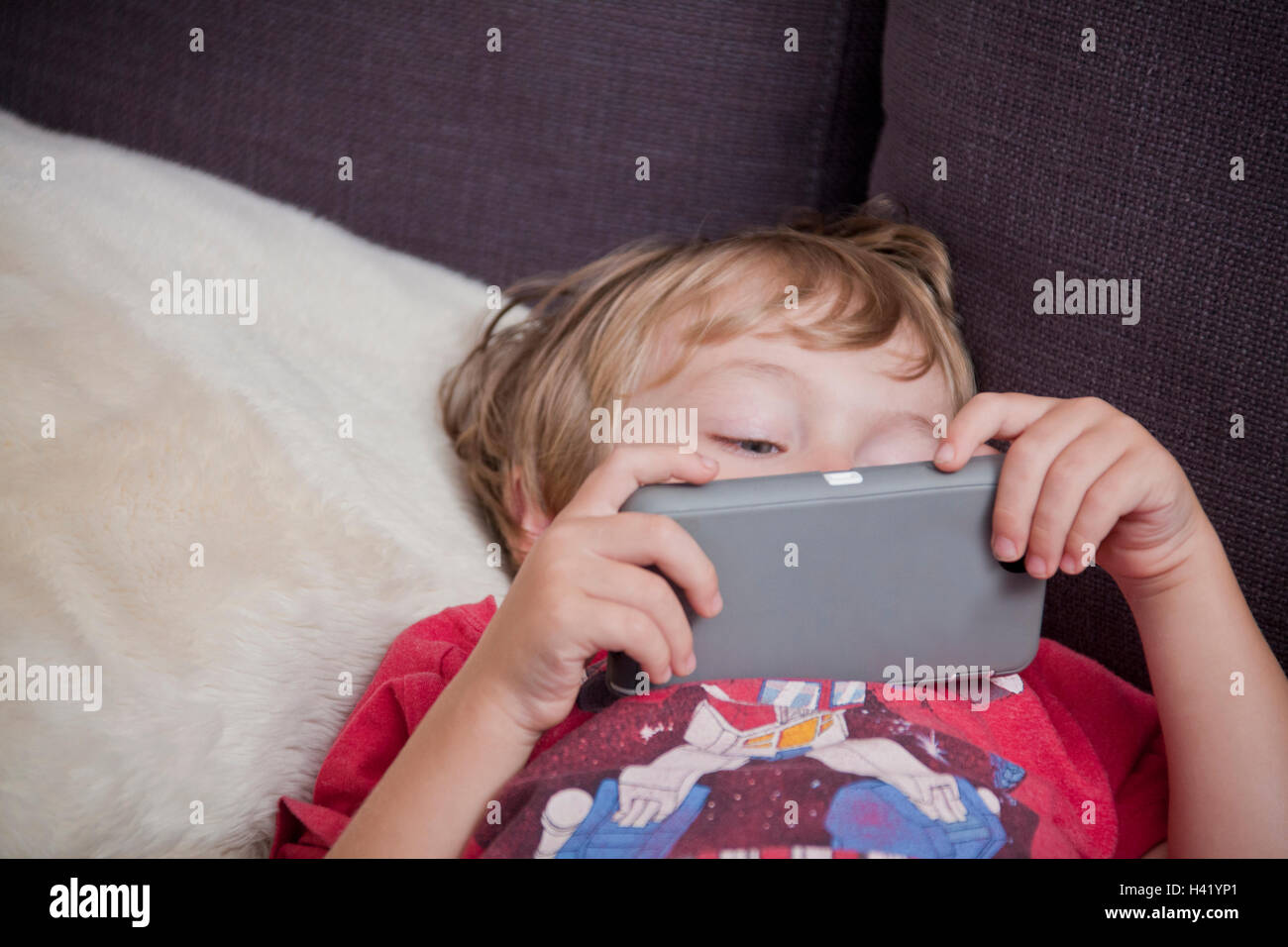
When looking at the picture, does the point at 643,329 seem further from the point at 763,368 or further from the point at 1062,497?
the point at 1062,497

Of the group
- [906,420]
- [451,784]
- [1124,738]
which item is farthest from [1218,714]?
[451,784]

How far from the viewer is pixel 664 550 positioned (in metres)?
0.63

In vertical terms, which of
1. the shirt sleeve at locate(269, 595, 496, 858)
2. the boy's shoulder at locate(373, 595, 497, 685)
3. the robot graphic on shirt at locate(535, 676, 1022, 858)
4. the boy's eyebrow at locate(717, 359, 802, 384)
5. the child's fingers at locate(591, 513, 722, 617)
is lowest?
the shirt sleeve at locate(269, 595, 496, 858)

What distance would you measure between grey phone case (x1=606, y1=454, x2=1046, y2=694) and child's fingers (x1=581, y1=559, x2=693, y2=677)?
3 cm

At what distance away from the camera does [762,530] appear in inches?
25.9

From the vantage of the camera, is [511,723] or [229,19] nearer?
[511,723]

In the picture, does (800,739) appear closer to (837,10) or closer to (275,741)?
(275,741)

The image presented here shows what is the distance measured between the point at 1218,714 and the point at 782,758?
35 cm

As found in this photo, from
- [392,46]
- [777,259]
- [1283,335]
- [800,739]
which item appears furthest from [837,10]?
[800,739]

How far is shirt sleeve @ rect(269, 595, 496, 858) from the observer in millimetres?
760

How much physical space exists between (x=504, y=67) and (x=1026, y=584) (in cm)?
90

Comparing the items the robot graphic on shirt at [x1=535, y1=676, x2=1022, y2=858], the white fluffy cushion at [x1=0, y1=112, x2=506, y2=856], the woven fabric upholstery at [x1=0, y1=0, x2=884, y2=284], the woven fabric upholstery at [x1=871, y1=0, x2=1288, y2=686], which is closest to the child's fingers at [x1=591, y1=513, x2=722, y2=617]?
Answer: the robot graphic on shirt at [x1=535, y1=676, x2=1022, y2=858]

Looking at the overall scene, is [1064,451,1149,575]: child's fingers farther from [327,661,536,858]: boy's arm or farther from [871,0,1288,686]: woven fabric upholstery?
[327,661,536,858]: boy's arm

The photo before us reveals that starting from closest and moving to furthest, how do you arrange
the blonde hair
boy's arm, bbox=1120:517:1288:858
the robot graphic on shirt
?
1. the robot graphic on shirt
2. boy's arm, bbox=1120:517:1288:858
3. the blonde hair
